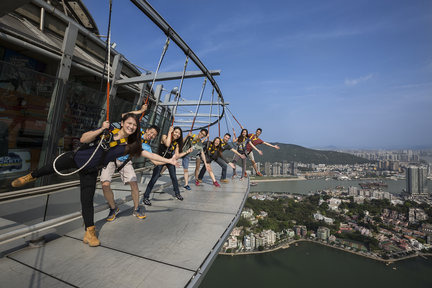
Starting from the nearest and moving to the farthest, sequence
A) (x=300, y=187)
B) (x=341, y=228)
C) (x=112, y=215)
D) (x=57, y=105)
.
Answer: (x=112, y=215) → (x=57, y=105) → (x=341, y=228) → (x=300, y=187)

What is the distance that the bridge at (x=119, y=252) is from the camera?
6.30 feet

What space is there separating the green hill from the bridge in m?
115

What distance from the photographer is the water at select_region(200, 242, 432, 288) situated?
98.7 feet

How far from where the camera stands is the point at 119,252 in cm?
246

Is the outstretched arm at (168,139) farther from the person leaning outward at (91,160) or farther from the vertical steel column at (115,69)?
the vertical steel column at (115,69)

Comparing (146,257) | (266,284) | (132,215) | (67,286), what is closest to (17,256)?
(67,286)

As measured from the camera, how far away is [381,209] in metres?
49.8

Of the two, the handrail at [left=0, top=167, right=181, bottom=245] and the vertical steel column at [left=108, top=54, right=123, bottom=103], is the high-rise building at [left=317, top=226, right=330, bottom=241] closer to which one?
the vertical steel column at [left=108, top=54, right=123, bottom=103]

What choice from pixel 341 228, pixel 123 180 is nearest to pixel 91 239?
pixel 123 180

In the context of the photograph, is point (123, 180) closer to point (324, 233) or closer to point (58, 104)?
point (58, 104)

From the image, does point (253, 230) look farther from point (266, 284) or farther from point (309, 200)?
point (309, 200)

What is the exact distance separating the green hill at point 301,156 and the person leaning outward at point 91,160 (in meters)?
115

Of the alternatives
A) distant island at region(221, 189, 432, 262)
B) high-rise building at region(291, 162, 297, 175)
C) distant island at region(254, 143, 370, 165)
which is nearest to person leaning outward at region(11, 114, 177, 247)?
distant island at region(221, 189, 432, 262)

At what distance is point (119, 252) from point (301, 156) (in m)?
134
